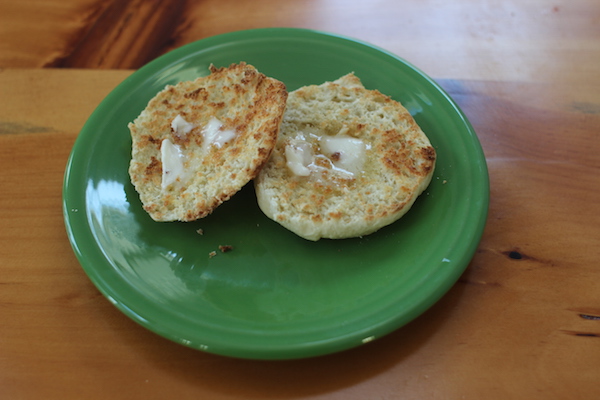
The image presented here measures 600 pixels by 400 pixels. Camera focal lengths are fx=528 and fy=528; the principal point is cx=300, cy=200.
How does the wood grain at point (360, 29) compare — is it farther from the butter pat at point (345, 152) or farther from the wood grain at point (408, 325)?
the butter pat at point (345, 152)

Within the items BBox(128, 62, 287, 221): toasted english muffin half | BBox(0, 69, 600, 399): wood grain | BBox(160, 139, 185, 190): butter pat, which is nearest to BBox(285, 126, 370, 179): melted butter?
BBox(128, 62, 287, 221): toasted english muffin half

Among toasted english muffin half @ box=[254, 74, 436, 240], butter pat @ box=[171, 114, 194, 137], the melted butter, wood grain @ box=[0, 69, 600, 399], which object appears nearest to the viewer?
wood grain @ box=[0, 69, 600, 399]

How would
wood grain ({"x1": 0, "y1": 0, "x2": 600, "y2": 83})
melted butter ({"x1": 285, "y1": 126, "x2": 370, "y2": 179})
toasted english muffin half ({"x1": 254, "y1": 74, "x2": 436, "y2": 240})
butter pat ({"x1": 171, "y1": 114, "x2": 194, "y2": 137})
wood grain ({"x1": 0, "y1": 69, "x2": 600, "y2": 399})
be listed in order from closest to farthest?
wood grain ({"x1": 0, "y1": 69, "x2": 600, "y2": 399}), toasted english muffin half ({"x1": 254, "y1": 74, "x2": 436, "y2": 240}), melted butter ({"x1": 285, "y1": 126, "x2": 370, "y2": 179}), butter pat ({"x1": 171, "y1": 114, "x2": 194, "y2": 137}), wood grain ({"x1": 0, "y1": 0, "x2": 600, "y2": 83})

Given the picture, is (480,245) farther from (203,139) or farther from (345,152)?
(203,139)

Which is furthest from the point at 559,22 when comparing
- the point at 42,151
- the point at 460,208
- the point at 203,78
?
the point at 42,151

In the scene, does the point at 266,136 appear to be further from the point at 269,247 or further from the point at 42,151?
the point at 42,151

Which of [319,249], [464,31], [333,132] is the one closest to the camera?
[319,249]

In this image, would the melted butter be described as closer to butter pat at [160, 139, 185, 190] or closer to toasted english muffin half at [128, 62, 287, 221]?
toasted english muffin half at [128, 62, 287, 221]
